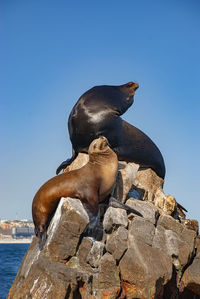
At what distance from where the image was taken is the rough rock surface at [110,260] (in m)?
5.95

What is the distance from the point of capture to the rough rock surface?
19.5ft

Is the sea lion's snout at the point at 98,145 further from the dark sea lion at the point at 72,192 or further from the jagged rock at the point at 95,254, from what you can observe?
the jagged rock at the point at 95,254

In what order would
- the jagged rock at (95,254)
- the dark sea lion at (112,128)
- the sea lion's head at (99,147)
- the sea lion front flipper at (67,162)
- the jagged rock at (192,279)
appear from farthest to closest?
1. the sea lion front flipper at (67,162)
2. the dark sea lion at (112,128)
3. the sea lion's head at (99,147)
4. the jagged rock at (192,279)
5. the jagged rock at (95,254)

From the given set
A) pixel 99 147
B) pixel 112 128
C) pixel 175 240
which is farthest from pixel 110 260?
pixel 112 128

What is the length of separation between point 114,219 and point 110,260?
0.76 metres

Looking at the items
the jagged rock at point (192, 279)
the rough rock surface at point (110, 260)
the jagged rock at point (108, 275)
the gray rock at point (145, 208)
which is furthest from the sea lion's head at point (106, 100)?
the jagged rock at point (192, 279)

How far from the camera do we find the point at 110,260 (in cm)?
644

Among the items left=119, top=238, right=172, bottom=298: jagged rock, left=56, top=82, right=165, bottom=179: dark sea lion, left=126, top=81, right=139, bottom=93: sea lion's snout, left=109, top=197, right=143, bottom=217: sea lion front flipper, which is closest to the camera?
left=119, top=238, right=172, bottom=298: jagged rock

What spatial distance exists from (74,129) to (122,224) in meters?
2.56

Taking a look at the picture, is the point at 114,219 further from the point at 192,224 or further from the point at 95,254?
the point at 192,224

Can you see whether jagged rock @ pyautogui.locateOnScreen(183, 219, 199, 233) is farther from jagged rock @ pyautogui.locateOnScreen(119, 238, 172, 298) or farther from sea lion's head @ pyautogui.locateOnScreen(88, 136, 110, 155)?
sea lion's head @ pyautogui.locateOnScreen(88, 136, 110, 155)

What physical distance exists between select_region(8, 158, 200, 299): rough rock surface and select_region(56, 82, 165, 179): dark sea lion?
1850 mm

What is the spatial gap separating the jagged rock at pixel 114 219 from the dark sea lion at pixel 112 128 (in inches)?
80.5

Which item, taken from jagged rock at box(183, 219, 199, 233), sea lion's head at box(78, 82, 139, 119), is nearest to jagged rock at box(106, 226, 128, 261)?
jagged rock at box(183, 219, 199, 233)
